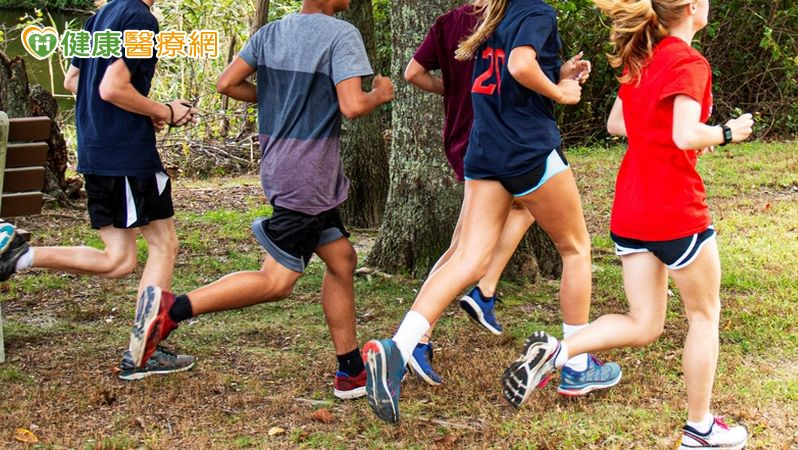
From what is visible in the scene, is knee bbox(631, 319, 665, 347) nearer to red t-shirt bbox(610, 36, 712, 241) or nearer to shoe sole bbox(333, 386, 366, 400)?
red t-shirt bbox(610, 36, 712, 241)

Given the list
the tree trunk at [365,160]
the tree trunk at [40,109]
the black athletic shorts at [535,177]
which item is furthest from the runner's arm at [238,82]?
the tree trunk at [40,109]

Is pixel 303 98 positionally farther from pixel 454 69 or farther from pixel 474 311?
pixel 474 311

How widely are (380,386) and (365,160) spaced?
4.59 m

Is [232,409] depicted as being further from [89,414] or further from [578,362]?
[578,362]

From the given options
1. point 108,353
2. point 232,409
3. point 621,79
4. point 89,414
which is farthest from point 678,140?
point 108,353

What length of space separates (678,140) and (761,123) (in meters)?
9.82

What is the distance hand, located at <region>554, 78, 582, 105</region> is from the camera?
4070 millimetres

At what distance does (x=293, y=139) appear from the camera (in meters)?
4.30

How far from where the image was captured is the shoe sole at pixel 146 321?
4.34 metres

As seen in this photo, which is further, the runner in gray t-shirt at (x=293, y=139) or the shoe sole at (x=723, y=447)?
the runner in gray t-shirt at (x=293, y=139)

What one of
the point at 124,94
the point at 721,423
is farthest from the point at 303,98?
the point at 721,423

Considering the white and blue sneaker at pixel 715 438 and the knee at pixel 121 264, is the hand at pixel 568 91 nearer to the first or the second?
the white and blue sneaker at pixel 715 438

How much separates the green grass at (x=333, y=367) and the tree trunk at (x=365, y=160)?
1138 millimetres

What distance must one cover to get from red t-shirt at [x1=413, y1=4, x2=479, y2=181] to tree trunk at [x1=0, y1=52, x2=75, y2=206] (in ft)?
16.1
